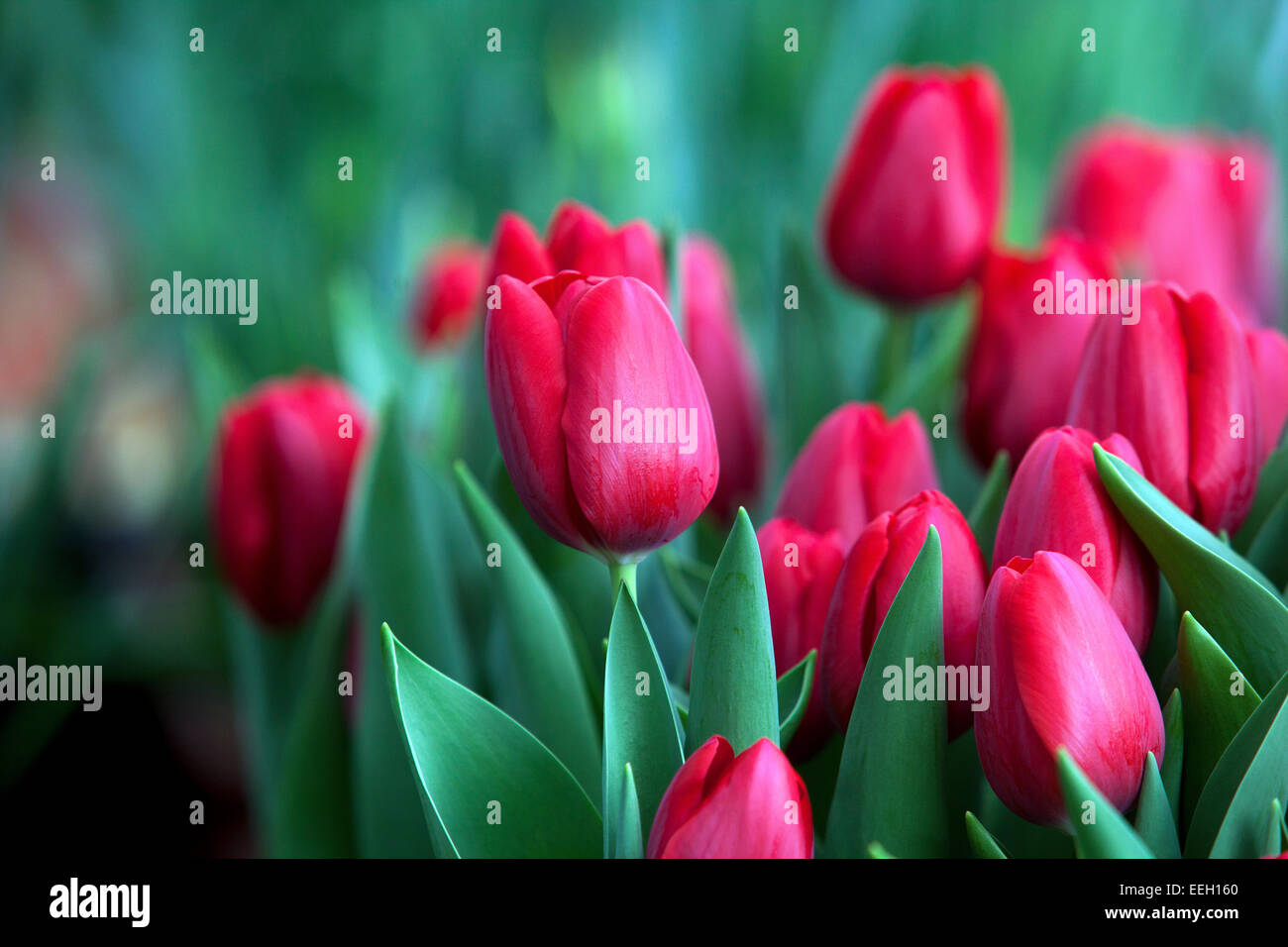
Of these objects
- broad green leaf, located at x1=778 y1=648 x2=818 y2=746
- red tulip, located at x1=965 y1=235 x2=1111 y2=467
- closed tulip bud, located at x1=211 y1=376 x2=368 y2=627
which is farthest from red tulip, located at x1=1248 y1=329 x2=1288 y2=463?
closed tulip bud, located at x1=211 y1=376 x2=368 y2=627

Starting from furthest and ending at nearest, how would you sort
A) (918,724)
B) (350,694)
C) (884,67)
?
(884,67) < (350,694) < (918,724)

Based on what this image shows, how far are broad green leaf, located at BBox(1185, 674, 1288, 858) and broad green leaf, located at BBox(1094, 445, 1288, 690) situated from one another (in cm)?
2

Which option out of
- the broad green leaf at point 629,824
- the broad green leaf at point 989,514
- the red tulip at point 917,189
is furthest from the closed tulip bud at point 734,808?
the red tulip at point 917,189

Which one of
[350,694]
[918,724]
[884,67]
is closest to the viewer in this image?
[918,724]

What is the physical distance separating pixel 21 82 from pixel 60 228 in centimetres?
13

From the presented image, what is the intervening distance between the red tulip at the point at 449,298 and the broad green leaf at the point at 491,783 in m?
0.30

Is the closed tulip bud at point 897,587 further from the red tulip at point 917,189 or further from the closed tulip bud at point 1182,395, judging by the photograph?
the red tulip at point 917,189

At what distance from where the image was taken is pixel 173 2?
1.10 metres

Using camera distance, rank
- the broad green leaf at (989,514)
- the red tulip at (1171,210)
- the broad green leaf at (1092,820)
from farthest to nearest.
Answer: the red tulip at (1171,210) < the broad green leaf at (989,514) < the broad green leaf at (1092,820)

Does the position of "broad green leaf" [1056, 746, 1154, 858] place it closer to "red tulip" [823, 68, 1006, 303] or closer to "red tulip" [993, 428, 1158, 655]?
"red tulip" [993, 428, 1158, 655]

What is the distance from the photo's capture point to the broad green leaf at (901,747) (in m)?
0.25

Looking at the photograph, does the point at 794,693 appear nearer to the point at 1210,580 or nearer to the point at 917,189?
the point at 1210,580
